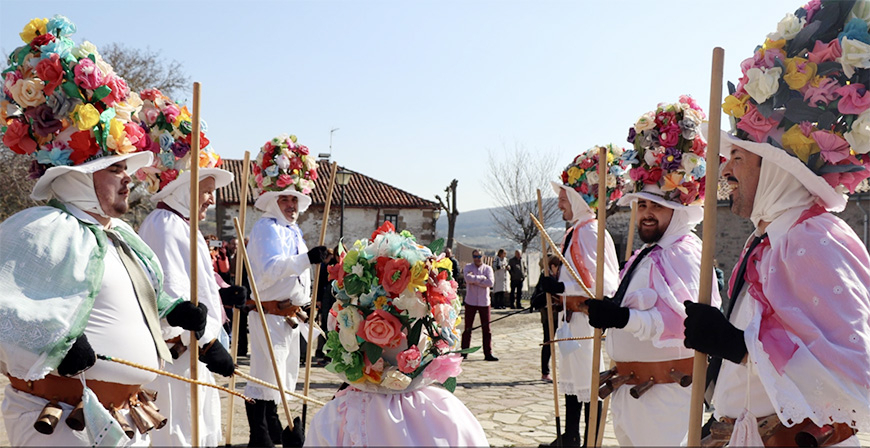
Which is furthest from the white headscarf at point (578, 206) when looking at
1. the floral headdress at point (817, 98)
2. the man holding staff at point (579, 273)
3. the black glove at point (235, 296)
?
the floral headdress at point (817, 98)

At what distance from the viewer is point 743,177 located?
2.82 meters

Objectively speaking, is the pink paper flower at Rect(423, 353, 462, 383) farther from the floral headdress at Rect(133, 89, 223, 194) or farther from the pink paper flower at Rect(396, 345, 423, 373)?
the floral headdress at Rect(133, 89, 223, 194)

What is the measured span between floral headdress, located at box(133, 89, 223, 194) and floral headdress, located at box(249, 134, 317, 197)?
1.59 m

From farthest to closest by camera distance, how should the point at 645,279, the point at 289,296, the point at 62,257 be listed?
the point at 289,296 < the point at 645,279 < the point at 62,257

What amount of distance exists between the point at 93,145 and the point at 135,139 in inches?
7.9

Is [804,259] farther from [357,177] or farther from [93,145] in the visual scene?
[357,177]

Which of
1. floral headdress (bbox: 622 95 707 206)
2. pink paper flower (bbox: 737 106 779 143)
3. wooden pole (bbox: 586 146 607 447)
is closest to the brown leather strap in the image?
wooden pole (bbox: 586 146 607 447)

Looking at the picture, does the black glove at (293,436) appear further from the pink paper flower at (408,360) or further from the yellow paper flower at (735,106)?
the yellow paper flower at (735,106)

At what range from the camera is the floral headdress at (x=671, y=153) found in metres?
4.26

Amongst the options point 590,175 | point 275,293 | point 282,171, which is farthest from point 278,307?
point 590,175

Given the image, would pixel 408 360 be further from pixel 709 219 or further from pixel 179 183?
pixel 179 183

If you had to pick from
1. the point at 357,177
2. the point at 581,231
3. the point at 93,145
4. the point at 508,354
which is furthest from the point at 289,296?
the point at 357,177

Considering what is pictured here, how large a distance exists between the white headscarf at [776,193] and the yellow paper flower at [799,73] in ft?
0.99

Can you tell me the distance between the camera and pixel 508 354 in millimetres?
12414
